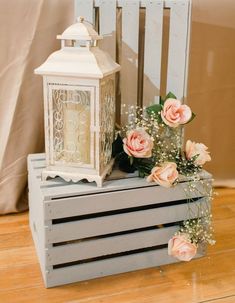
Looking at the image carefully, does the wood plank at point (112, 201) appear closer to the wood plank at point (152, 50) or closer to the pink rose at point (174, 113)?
the pink rose at point (174, 113)

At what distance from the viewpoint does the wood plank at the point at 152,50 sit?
143 centimetres

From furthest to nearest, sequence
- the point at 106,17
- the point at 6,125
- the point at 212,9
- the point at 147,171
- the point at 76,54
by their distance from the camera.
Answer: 1. the point at 212,9
2. the point at 6,125
3. the point at 106,17
4. the point at 147,171
5. the point at 76,54

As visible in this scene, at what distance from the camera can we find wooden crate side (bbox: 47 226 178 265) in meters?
1.23

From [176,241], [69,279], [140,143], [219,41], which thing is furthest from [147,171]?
[219,41]

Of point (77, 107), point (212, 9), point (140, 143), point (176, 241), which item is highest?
point (212, 9)

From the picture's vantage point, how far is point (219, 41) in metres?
1.81

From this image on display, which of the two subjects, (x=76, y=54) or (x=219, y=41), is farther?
(x=219, y=41)

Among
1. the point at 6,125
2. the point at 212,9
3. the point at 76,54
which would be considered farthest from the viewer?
the point at 212,9

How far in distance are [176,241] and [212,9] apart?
3.30 ft

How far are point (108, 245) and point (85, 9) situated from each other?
2.57 feet

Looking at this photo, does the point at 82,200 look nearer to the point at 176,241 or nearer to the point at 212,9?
the point at 176,241

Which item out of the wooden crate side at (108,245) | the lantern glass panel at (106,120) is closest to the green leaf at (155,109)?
the lantern glass panel at (106,120)

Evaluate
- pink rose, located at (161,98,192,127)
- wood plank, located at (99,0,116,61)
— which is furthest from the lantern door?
wood plank, located at (99,0,116,61)

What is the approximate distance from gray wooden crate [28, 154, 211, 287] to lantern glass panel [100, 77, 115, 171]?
89 mm
